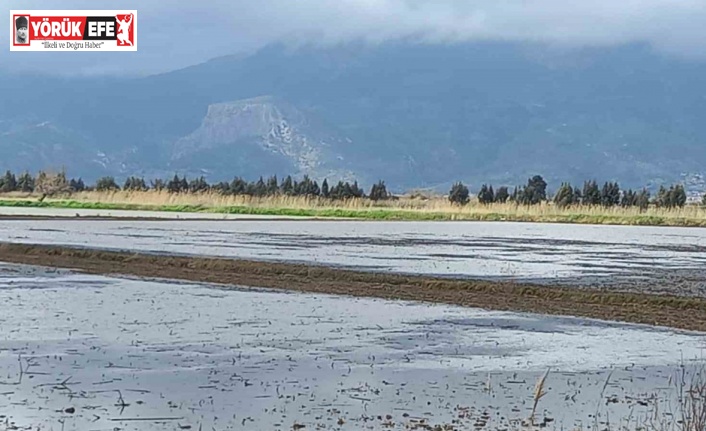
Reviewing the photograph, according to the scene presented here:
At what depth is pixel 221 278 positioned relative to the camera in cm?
2353

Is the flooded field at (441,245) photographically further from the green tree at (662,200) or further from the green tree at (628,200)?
the green tree at (662,200)

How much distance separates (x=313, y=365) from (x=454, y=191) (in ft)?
200

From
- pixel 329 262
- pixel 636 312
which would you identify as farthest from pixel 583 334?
pixel 329 262

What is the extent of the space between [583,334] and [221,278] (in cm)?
948

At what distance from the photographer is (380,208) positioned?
66.1m

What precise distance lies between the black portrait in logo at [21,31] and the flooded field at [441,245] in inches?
340

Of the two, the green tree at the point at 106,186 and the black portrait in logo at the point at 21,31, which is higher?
the black portrait in logo at the point at 21,31

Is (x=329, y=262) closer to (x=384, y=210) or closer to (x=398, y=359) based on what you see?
(x=398, y=359)

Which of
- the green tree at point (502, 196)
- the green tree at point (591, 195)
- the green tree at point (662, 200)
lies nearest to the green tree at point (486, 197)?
the green tree at point (502, 196)

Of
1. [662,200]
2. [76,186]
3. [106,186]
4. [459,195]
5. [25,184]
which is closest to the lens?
[662,200]

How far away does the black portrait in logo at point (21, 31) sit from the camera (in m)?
53.8

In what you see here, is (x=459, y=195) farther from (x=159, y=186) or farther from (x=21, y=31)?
(x=21, y=31)

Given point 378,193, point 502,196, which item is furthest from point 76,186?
point 502,196

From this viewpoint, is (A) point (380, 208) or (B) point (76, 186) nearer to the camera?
(A) point (380, 208)
